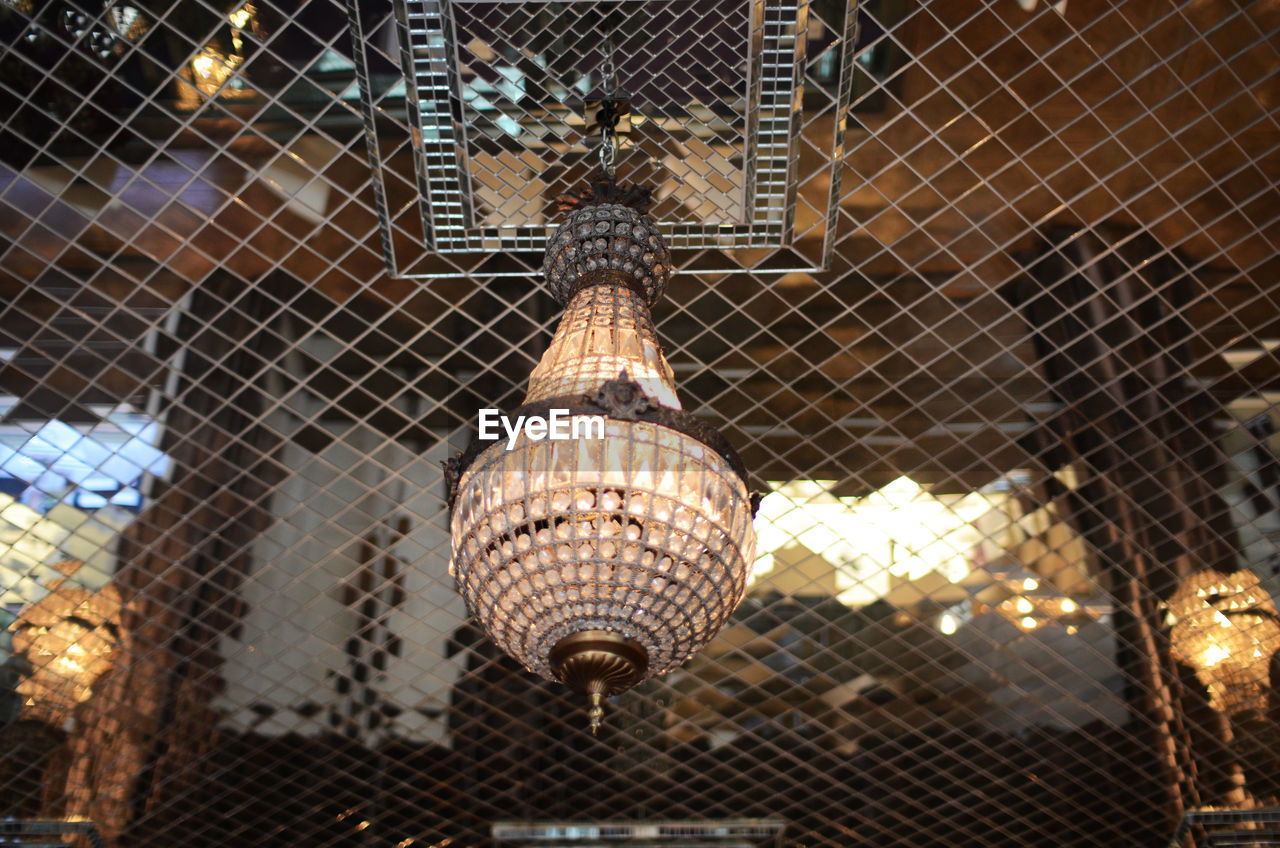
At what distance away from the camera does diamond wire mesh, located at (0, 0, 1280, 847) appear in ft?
12.1

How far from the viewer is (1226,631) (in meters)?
5.11

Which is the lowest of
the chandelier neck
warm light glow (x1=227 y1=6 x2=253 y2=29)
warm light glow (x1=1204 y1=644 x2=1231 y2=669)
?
warm light glow (x1=1204 y1=644 x2=1231 y2=669)

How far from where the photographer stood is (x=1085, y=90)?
145 inches

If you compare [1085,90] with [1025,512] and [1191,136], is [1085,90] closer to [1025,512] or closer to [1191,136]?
[1191,136]

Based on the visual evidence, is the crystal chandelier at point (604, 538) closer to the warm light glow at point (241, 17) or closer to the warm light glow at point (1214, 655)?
the warm light glow at point (241, 17)

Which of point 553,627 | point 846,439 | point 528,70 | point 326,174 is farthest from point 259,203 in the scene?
point 846,439

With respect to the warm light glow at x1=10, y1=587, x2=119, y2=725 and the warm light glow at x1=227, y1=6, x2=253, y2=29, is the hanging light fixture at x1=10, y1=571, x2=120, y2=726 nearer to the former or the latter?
the warm light glow at x1=10, y1=587, x2=119, y2=725

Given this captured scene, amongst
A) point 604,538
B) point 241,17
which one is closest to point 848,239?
point 604,538

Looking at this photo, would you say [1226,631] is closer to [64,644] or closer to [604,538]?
[604,538]

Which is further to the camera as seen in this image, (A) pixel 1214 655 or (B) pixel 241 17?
(A) pixel 1214 655

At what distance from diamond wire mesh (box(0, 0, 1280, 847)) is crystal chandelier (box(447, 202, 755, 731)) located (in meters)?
1.77

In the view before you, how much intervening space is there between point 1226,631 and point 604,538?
169 inches

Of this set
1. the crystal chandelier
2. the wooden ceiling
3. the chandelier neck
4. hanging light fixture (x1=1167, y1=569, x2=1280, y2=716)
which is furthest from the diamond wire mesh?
the crystal chandelier

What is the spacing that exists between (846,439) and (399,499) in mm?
2164
